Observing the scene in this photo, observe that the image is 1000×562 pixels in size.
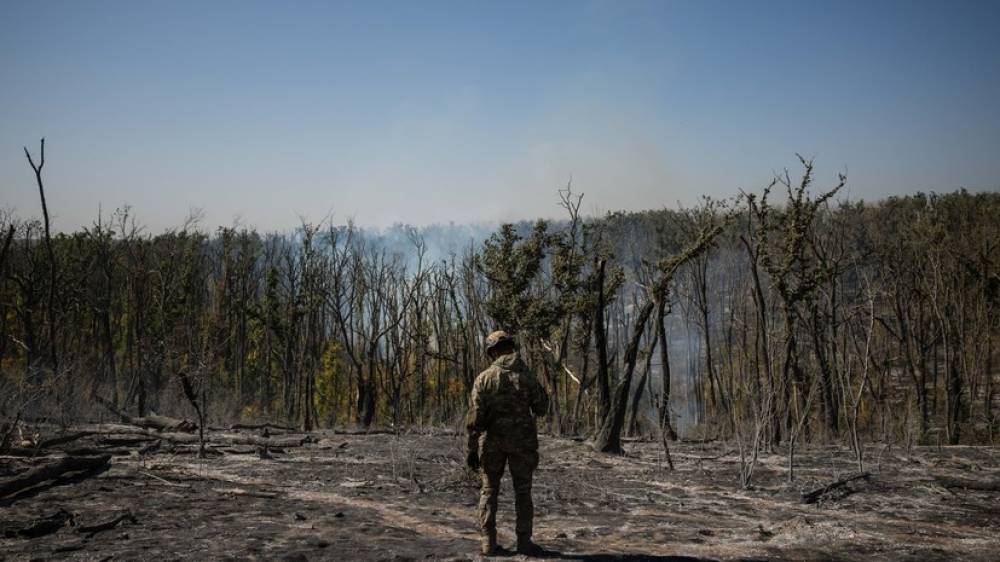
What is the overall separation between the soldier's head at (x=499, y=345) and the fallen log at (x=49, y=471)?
7.08 m

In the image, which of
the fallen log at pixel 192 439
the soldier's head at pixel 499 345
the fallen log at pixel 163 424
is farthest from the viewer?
the fallen log at pixel 163 424

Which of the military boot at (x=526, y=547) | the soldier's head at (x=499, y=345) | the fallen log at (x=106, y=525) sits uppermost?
the soldier's head at (x=499, y=345)

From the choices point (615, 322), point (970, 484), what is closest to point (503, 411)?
point (970, 484)

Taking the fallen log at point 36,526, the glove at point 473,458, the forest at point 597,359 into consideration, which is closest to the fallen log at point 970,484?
the forest at point 597,359

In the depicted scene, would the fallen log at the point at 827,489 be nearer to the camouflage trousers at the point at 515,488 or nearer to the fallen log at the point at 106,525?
the camouflage trousers at the point at 515,488

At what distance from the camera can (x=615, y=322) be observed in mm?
39531

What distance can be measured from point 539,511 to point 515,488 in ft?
10.8

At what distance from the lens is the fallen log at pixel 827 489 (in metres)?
10.8

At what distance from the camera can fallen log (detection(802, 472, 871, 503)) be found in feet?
35.3

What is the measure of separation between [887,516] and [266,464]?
37.5 ft

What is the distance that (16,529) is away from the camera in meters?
8.07

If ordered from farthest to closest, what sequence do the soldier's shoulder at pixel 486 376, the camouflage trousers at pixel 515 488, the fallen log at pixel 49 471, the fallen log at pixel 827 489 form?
the fallen log at pixel 827 489 < the fallen log at pixel 49 471 < the soldier's shoulder at pixel 486 376 < the camouflage trousers at pixel 515 488

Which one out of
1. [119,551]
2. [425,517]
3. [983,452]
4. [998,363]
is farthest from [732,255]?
[119,551]

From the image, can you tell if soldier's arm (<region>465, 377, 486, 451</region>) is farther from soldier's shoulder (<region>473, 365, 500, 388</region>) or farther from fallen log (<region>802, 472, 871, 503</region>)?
fallen log (<region>802, 472, 871, 503</region>)
